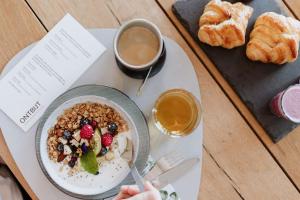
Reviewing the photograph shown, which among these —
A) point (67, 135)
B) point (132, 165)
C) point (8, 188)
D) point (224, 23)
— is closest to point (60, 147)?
point (67, 135)

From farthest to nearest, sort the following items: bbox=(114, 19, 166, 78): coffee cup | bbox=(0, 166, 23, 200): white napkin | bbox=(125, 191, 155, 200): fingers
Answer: bbox=(0, 166, 23, 200): white napkin, bbox=(114, 19, 166, 78): coffee cup, bbox=(125, 191, 155, 200): fingers

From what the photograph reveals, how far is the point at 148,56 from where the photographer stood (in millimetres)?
1040

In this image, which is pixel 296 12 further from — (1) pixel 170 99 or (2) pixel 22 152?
(2) pixel 22 152

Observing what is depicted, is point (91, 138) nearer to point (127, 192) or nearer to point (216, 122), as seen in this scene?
point (127, 192)

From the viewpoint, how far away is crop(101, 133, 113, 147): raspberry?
107cm

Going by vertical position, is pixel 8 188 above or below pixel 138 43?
below

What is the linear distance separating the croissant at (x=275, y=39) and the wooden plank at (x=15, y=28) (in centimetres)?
50

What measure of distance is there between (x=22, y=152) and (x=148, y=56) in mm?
370

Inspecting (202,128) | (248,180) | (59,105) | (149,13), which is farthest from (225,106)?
(59,105)

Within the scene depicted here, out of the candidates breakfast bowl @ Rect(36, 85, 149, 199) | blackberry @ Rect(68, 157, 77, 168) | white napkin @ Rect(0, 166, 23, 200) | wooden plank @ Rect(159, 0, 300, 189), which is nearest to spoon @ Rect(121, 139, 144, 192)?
breakfast bowl @ Rect(36, 85, 149, 199)

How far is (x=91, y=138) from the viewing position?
3.53ft

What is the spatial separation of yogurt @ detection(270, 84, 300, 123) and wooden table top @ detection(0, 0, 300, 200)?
0.22 ft

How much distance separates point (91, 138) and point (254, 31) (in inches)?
17.7

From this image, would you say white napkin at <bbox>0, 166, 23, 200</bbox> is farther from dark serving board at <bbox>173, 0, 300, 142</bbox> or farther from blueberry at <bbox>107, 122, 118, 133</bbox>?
dark serving board at <bbox>173, 0, 300, 142</bbox>
